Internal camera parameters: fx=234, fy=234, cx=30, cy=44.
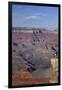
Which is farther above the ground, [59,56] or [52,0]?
[52,0]

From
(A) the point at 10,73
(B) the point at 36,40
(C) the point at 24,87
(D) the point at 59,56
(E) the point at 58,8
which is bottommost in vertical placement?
(C) the point at 24,87

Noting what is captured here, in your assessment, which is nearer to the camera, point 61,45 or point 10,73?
point 10,73

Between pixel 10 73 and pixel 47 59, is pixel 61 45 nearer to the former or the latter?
pixel 47 59

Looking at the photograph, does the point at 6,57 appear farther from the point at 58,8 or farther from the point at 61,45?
the point at 58,8

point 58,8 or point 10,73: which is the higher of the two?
point 58,8

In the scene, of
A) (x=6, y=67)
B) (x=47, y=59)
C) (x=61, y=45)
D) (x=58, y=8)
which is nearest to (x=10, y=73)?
(x=6, y=67)

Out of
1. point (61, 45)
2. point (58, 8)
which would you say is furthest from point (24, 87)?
point (58, 8)

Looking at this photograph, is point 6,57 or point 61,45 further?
point 61,45
